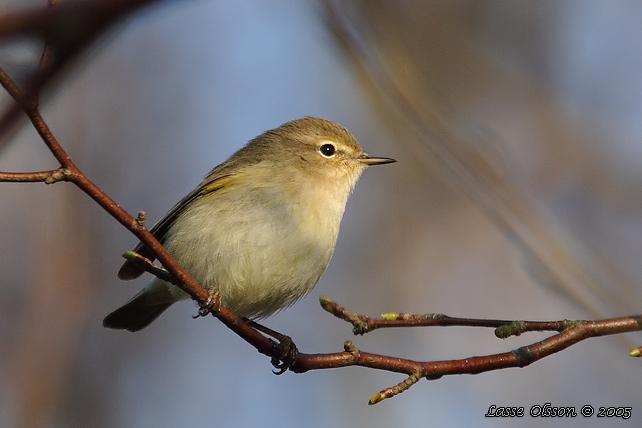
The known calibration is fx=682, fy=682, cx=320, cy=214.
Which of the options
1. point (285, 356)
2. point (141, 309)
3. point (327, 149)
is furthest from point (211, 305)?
point (327, 149)

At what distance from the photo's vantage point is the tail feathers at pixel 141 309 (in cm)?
493

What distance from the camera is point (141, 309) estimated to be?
16.7 feet

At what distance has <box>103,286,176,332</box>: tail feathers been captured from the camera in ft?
16.2

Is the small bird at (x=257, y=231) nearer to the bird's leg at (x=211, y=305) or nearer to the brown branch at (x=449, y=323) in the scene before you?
the bird's leg at (x=211, y=305)

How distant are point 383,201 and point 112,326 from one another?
348cm

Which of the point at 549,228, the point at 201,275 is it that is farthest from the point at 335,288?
the point at 549,228

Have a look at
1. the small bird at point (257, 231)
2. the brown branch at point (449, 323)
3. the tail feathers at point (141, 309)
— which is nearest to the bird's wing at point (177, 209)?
the small bird at point (257, 231)

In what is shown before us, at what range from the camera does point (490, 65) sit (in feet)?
21.1

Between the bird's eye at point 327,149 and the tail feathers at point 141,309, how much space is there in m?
1.54

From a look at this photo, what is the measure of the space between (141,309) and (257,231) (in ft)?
4.81

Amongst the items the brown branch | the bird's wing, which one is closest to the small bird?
the bird's wing

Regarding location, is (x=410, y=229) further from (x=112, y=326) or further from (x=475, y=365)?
(x=475, y=365)

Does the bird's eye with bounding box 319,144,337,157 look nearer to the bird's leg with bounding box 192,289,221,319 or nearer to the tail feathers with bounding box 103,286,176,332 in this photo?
the tail feathers with bounding box 103,286,176,332

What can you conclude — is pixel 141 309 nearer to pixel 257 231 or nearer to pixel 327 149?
pixel 257 231
